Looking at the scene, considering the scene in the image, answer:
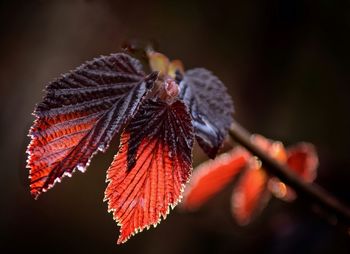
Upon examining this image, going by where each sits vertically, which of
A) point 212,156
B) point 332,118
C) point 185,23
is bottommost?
point 332,118

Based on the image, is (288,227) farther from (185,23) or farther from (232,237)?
(185,23)

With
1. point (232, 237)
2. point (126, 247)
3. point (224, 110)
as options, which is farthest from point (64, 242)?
point (224, 110)

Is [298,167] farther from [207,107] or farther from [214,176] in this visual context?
[207,107]

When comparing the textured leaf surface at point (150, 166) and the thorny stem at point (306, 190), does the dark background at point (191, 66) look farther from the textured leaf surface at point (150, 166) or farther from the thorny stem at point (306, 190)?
the textured leaf surface at point (150, 166)

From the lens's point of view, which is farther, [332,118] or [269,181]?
[332,118]

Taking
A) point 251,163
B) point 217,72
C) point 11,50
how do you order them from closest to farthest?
point 251,163
point 11,50
point 217,72
